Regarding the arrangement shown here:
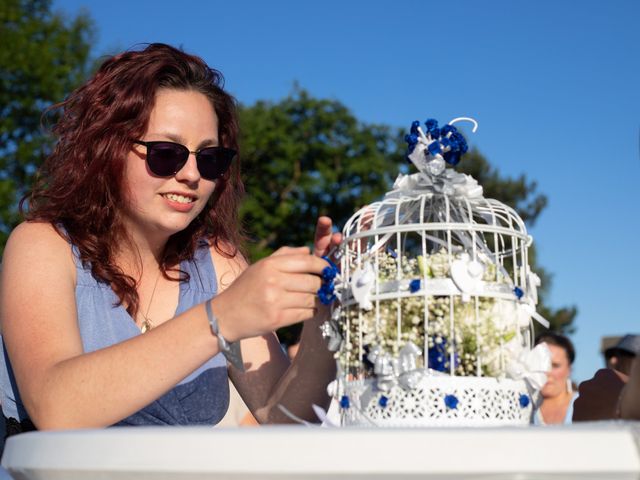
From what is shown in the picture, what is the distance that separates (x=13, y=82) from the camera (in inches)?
634

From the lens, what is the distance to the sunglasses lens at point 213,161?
7.22ft

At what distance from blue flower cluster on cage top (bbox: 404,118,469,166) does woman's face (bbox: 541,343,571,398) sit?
385 centimetres

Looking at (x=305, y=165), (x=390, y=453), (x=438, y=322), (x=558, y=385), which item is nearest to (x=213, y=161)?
(x=438, y=322)

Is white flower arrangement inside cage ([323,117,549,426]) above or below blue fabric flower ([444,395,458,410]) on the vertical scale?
above

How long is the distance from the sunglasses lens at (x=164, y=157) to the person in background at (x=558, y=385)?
346cm

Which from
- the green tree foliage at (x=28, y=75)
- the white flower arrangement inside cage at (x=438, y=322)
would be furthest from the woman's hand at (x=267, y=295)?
the green tree foliage at (x=28, y=75)

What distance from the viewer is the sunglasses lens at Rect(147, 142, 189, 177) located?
211 centimetres

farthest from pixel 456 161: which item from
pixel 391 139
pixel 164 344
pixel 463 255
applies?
pixel 391 139

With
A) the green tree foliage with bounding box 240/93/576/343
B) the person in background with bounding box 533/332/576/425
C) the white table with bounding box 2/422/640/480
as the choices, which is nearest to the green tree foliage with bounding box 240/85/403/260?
the green tree foliage with bounding box 240/93/576/343

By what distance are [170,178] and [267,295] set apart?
79 cm

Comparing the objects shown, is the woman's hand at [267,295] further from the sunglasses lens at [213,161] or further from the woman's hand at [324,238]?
the sunglasses lens at [213,161]

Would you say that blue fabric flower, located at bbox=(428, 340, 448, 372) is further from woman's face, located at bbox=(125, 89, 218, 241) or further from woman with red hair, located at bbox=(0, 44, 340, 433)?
woman's face, located at bbox=(125, 89, 218, 241)

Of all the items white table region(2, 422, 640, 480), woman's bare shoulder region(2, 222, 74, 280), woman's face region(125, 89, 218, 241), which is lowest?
white table region(2, 422, 640, 480)

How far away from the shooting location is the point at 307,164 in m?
21.9
